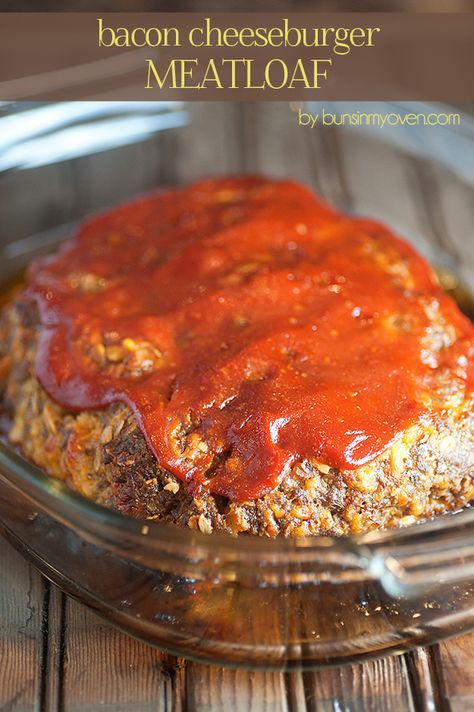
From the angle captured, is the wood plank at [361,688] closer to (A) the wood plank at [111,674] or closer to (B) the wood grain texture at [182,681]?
(B) the wood grain texture at [182,681]

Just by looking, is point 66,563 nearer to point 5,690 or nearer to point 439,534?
point 5,690

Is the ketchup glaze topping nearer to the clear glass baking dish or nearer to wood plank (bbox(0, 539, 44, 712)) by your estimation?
the clear glass baking dish

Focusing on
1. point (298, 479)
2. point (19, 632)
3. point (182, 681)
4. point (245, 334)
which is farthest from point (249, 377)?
point (19, 632)

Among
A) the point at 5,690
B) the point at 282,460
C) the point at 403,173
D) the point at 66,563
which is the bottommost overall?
the point at 5,690

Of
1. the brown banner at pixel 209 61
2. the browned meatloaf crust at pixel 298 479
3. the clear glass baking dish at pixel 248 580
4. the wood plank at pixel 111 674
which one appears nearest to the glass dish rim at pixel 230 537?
the clear glass baking dish at pixel 248 580

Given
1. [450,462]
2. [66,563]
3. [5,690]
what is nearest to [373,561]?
[450,462]

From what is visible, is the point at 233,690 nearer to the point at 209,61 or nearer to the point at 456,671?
the point at 456,671

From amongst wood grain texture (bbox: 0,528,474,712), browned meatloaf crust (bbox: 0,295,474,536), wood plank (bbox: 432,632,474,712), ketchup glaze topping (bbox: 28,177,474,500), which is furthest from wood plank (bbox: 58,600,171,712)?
wood plank (bbox: 432,632,474,712)
